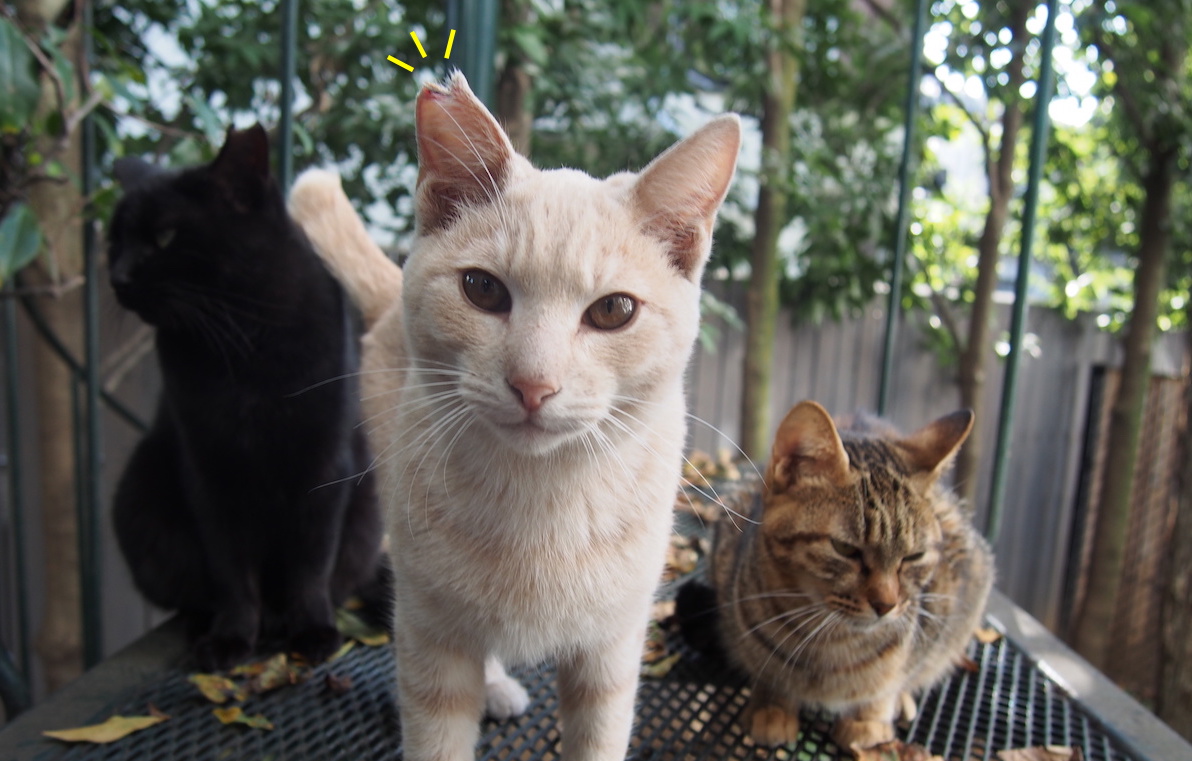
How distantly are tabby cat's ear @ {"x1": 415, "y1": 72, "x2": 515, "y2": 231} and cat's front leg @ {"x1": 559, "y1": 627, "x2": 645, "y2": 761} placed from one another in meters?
0.61

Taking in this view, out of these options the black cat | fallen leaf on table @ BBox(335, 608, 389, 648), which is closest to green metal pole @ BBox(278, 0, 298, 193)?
the black cat

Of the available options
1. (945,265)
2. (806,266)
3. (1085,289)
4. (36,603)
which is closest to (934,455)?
(806,266)

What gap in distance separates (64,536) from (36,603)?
1058mm

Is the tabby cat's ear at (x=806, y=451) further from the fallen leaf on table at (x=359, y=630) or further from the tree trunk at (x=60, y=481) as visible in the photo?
the tree trunk at (x=60, y=481)

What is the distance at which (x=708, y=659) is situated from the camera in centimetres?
136

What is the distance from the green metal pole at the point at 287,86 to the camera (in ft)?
4.70

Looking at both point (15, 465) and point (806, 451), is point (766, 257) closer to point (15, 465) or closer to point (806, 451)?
point (806, 451)

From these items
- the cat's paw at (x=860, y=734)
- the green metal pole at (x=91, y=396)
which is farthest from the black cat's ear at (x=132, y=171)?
the cat's paw at (x=860, y=734)

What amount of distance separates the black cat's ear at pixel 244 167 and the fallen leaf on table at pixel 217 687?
0.85 meters

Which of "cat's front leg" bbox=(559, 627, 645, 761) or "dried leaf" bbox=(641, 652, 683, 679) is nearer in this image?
"cat's front leg" bbox=(559, 627, 645, 761)

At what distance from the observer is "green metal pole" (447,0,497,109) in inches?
61.7

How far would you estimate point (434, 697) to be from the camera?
91cm

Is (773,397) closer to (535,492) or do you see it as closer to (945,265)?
(945,265)

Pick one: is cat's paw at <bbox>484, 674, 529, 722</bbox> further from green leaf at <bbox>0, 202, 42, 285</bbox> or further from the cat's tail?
green leaf at <bbox>0, 202, 42, 285</bbox>
